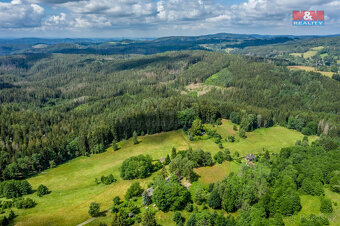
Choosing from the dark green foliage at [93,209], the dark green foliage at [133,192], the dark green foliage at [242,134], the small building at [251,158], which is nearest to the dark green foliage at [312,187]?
the small building at [251,158]

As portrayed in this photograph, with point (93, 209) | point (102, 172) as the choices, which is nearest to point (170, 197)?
point (93, 209)

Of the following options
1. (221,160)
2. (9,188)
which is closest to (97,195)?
(9,188)

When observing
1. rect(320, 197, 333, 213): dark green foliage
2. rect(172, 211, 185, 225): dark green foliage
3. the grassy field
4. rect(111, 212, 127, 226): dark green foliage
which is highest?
rect(320, 197, 333, 213): dark green foliage

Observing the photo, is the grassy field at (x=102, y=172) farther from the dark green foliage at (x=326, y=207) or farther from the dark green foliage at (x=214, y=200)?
the dark green foliage at (x=326, y=207)

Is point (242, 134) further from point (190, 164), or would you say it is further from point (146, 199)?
point (146, 199)

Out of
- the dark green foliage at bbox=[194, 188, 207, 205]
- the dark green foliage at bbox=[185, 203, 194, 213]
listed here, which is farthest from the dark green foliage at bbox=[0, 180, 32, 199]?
the dark green foliage at bbox=[194, 188, 207, 205]

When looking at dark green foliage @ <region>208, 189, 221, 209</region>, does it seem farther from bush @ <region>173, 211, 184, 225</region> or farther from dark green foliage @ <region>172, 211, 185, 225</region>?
bush @ <region>173, 211, 184, 225</region>
